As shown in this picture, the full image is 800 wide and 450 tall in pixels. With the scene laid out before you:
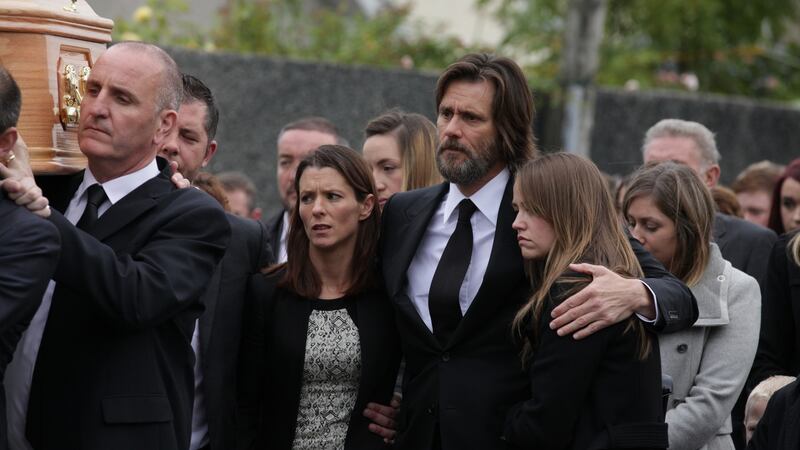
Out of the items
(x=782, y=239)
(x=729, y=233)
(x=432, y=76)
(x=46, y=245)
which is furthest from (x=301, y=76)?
(x=46, y=245)

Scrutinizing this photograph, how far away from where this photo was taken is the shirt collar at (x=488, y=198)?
511 cm

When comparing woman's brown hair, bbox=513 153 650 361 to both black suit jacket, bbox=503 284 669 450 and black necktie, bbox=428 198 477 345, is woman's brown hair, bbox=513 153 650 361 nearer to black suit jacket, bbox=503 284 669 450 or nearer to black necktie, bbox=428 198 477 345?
black suit jacket, bbox=503 284 669 450

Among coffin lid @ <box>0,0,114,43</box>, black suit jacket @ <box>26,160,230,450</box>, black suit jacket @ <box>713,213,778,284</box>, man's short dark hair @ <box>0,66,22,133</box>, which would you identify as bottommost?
black suit jacket @ <box>713,213,778,284</box>

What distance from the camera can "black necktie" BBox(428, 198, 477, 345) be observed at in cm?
494

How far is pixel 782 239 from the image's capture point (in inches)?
229

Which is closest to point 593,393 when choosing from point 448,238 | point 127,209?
point 448,238

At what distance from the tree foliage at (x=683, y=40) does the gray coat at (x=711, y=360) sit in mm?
8220

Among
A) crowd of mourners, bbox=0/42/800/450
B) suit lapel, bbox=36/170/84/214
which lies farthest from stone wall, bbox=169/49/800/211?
suit lapel, bbox=36/170/84/214

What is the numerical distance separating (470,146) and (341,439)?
4.14 feet

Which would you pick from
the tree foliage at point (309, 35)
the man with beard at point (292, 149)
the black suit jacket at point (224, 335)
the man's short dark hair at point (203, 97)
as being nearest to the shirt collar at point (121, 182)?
the black suit jacket at point (224, 335)

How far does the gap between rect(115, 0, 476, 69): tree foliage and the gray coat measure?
5.46 meters

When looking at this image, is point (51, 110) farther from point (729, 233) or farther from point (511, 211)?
point (729, 233)

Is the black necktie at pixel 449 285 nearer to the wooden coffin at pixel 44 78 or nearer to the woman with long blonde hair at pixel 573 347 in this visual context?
the woman with long blonde hair at pixel 573 347

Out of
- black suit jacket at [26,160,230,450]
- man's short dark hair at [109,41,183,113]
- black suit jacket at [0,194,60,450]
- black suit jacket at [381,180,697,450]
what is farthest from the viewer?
black suit jacket at [381,180,697,450]
